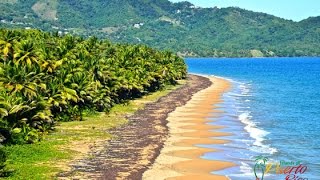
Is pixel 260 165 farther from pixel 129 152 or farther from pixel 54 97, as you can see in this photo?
pixel 54 97

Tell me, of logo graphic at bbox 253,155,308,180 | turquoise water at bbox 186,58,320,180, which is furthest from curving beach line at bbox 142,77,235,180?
logo graphic at bbox 253,155,308,180

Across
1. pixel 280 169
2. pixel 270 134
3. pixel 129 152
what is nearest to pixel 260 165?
pixel 280 169

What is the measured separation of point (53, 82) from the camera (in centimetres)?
4297

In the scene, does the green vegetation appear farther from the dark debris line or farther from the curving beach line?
the curving beach line

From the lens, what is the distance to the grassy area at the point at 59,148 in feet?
84.2

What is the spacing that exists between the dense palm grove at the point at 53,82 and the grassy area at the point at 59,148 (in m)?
1.20

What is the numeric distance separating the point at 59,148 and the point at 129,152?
4.62m

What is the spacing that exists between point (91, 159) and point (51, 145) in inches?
172

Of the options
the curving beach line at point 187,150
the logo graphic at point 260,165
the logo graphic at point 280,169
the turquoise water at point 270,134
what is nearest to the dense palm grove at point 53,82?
the curving beach line at point 187,150

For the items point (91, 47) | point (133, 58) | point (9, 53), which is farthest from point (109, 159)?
point (133, 58)

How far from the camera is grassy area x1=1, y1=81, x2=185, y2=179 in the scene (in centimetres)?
2566

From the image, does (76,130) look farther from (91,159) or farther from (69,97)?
(91,159)

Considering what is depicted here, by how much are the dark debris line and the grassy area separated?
90 centimetres

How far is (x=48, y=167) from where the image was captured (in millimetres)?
26406
